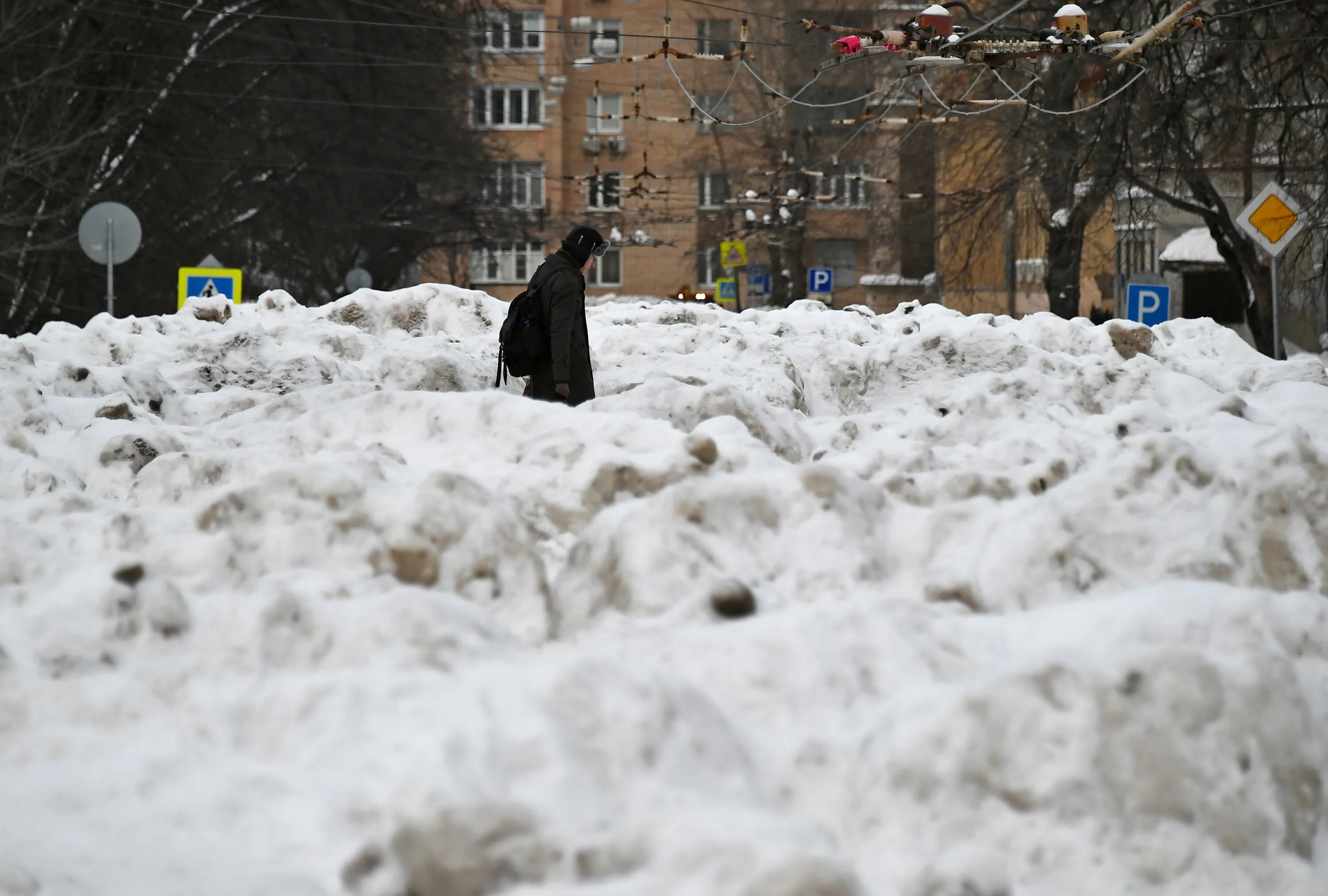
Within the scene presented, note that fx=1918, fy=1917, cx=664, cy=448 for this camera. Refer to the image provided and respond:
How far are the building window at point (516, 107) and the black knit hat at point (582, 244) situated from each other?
54582mm

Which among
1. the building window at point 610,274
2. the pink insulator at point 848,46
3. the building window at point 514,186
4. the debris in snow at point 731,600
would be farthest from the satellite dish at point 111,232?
the building window at point 610,274

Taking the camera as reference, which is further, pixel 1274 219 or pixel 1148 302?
pixel 1148 302

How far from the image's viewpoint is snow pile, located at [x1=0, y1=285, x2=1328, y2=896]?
3.52m

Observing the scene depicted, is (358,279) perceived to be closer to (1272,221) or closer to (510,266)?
(1272,221)

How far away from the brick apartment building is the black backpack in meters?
12.0

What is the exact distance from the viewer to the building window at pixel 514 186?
138 feet

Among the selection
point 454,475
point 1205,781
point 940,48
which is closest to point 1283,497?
point 1205,781

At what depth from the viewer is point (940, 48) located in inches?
601

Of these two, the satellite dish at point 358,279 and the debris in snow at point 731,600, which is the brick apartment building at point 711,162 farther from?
the debris in snow at point 731,600

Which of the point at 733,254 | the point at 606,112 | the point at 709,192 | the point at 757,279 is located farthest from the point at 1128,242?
the point at 606,112

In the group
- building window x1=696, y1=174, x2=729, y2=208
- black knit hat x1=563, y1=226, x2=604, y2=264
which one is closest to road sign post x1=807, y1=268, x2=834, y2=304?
building window x1=696, y1=174, x2=729, y2=208

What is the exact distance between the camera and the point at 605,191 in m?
36.5

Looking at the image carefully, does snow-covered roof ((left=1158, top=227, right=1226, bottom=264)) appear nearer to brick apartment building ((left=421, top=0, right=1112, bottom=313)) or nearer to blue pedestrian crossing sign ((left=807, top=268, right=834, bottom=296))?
brick apartment building ((left=421, top=0, right=1112, bottom=313))

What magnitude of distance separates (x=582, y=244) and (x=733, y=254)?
114 ft
